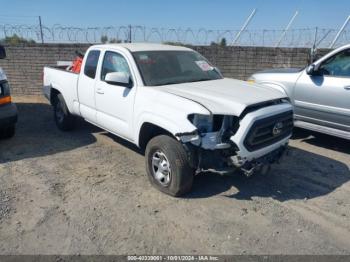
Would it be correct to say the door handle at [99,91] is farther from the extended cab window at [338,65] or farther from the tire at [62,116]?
the extended cab window at [338,65]

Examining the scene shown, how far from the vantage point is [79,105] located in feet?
20.2

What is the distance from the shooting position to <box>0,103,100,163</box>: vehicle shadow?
19.4 feet

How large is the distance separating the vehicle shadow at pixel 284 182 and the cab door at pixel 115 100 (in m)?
1.31

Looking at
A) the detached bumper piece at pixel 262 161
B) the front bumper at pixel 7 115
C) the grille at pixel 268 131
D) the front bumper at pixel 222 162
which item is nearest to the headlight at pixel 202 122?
the front bumper at pixel 222 162

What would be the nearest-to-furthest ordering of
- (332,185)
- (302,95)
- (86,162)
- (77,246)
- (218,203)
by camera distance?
(77,246)
(218,203)
(332,185)
(86,162)
(302,95)

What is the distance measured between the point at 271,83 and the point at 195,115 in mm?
3298

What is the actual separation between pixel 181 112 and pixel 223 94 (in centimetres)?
65

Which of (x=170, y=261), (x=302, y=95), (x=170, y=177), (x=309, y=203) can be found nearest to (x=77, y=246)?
(x=170, y=261)

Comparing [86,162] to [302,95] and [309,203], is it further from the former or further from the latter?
[302,95]

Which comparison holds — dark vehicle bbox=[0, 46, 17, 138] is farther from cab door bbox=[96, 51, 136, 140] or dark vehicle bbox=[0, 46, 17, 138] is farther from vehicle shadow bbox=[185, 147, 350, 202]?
vehicle shadow bbox=[185, 147, 350, 202]

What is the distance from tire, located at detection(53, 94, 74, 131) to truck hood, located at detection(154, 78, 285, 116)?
295 cm

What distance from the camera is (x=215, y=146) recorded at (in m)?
3.79

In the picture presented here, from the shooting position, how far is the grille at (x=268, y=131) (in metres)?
3.87

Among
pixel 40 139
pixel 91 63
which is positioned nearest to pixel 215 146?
pixel 91 63
